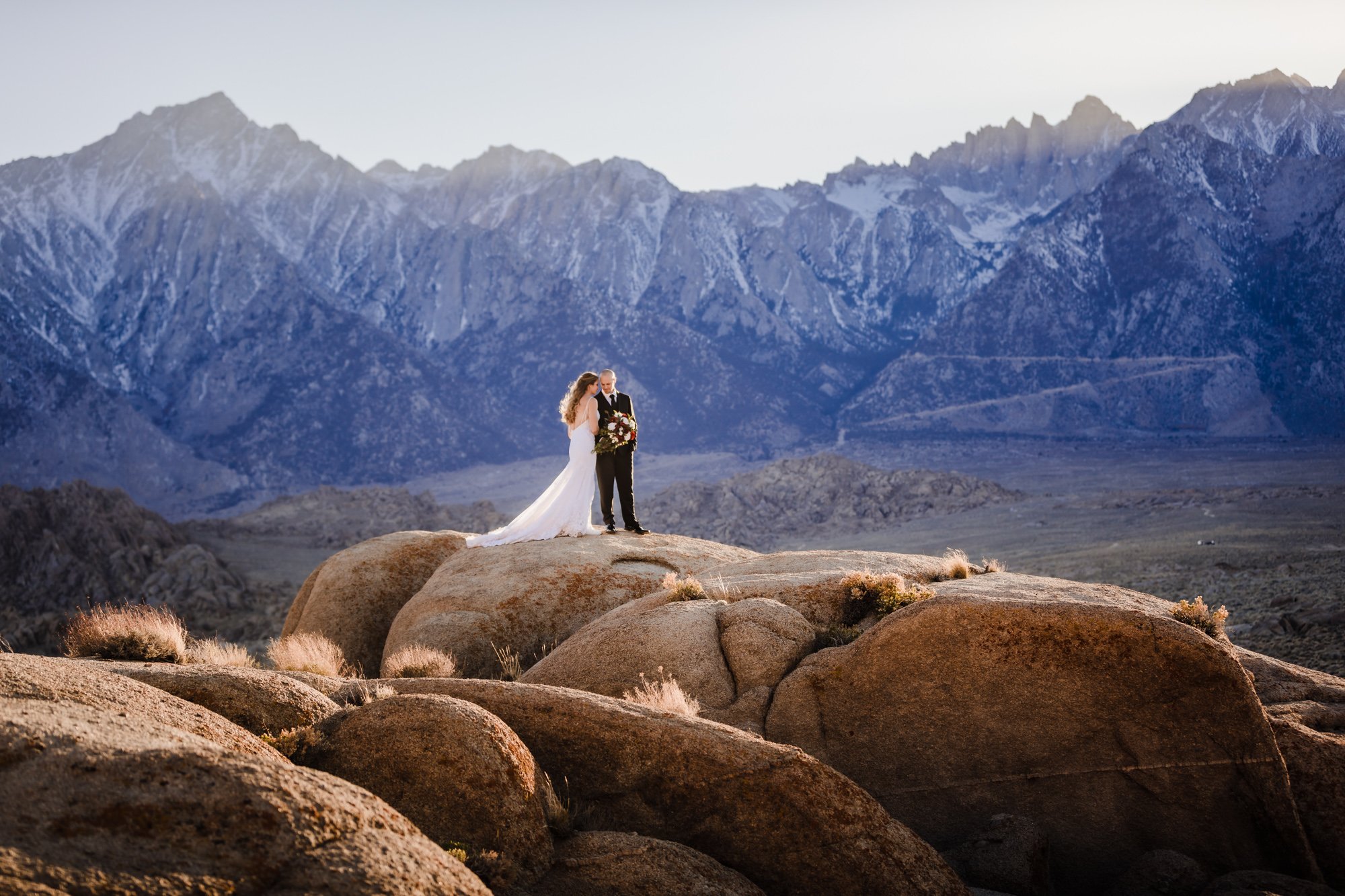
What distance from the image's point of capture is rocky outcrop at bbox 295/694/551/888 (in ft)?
18.2

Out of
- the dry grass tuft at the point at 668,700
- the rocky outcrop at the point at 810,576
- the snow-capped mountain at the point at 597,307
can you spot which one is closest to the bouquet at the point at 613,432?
the rocky outcrop at the point at 810,576

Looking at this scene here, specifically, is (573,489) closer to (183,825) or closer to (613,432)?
(613,432)

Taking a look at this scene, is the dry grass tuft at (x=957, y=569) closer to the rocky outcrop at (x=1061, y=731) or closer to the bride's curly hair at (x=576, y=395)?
the rocky outcrop at (x=1061, y=731)

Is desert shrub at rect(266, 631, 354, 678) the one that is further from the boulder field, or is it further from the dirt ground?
the dirt ground

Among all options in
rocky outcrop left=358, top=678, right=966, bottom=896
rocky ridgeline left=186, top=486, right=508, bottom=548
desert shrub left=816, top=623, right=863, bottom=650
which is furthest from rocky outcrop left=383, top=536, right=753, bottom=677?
rocky ridgeline left=186, top=486, right=508, bottom=548

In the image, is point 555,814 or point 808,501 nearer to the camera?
point 555,814

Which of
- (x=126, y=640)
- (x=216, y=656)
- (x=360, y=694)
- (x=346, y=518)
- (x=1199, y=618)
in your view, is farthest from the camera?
(x=346, y=518)

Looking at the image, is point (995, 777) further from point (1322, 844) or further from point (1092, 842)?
point (1322, 844)

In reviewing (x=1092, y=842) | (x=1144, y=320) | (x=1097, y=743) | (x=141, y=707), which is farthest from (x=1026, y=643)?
(x=1144, y=320)

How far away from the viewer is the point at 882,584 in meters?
9.95

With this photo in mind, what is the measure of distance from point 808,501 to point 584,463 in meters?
54.7

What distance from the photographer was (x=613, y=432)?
14.3 m

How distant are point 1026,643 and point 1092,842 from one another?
1.45m

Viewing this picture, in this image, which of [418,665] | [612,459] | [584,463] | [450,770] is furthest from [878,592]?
[584,463]
